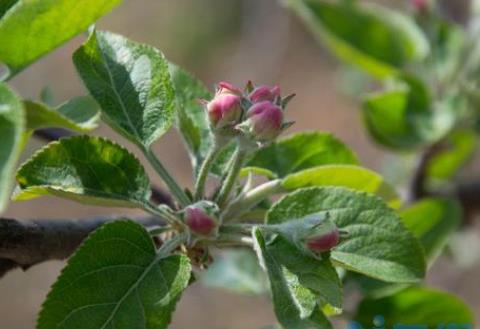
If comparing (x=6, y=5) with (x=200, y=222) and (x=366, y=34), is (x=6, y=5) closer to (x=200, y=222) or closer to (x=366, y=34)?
(x=200, y=222)

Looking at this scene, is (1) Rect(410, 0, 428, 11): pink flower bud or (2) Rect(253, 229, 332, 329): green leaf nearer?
(2) Rect(253, 229, 332, 329): green leaf

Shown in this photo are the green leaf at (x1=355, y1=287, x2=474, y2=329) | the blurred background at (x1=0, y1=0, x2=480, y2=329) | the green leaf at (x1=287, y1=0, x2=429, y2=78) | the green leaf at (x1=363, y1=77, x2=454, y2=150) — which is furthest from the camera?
the blurred background at (x1=0, y1=0, x2=480, y2=329)

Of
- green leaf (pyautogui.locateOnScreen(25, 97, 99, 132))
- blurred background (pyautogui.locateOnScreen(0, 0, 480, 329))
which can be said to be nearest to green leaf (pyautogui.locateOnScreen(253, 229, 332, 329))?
green leaf (pyautogui.locateOnScreen(25, 97, 99, 132))

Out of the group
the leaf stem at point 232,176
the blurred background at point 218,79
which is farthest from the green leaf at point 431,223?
the blurred background at point 218,79

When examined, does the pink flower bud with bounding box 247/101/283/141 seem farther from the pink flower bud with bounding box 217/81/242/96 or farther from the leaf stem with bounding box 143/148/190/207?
the leaf stem with bounding box 143/148/190/207

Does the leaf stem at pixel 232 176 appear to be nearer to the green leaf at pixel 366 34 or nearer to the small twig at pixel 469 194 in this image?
the green leaf at pixel 366 34

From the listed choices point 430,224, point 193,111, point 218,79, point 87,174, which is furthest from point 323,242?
point 218,79
